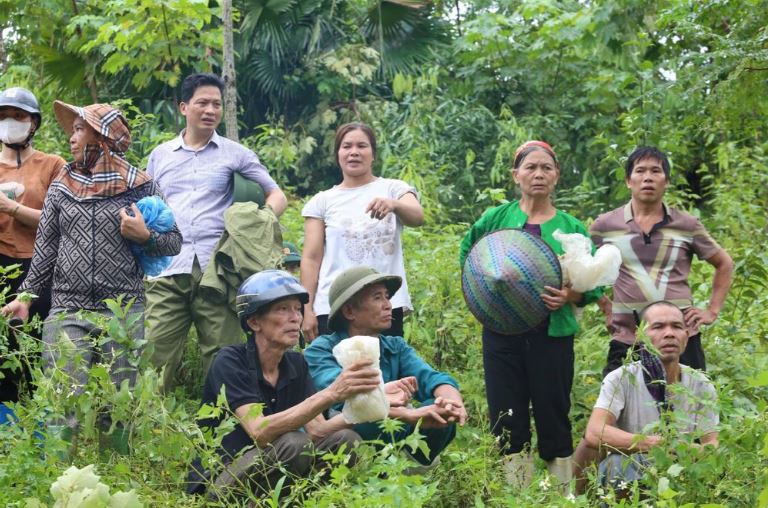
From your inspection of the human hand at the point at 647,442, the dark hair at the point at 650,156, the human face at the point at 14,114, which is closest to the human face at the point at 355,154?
the dark hair at the point at 650,156

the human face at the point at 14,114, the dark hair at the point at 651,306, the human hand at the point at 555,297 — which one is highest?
the human face at the point at 14,114

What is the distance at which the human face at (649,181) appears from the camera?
5.46 metres

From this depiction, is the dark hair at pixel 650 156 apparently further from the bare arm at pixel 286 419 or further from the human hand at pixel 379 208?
the bare arm at pixel 286 419

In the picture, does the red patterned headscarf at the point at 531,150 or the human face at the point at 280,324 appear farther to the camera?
the red patterned headscarf at the point at 531,150

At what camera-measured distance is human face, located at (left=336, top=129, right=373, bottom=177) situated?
572 cm

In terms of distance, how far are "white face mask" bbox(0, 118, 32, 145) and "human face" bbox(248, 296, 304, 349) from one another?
168cm

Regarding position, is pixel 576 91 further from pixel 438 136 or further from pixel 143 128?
pixel 143 128

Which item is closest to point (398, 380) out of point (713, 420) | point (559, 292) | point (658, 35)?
point (559, 292)

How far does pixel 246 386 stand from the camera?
4426 millimetres

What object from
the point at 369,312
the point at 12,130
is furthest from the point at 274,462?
the point at 12,130

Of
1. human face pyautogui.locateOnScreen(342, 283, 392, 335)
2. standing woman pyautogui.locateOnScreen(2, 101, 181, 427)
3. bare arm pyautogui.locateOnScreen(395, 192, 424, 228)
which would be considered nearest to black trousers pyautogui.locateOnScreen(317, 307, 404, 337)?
bare arm pyautogui.locateOnScreen(395, 192, 424, 228)

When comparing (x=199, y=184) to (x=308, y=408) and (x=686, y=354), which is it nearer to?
(x=308, y=408)

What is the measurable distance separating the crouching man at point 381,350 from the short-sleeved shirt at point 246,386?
0.53ft

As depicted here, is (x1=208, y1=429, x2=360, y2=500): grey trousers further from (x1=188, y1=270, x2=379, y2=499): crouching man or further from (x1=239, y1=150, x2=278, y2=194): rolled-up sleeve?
(x1=239, y1=150, x2=278, y2=194): rolled-up sleeve
